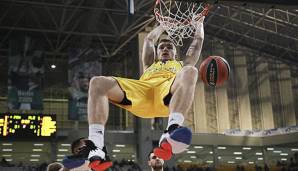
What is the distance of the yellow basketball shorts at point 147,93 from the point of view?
14.8 ft

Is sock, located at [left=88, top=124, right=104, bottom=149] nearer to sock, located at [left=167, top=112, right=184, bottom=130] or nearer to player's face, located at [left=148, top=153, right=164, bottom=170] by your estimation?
sock, located at [left=167, top=112, right=184, bottom=130]

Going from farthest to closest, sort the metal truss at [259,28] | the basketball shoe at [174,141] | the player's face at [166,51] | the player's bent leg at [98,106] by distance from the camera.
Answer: the metal truss at [259,28] → the player's face at [166,51] → the player's bent leg at [98,106] → the basketball shoe at [174,141]

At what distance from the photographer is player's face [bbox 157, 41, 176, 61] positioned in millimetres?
4989

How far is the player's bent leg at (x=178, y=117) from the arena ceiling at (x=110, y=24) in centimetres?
→ 1471

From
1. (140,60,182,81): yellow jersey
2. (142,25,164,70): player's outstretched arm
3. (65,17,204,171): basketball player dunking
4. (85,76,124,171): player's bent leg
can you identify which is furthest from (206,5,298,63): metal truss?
(85,76,124,171): player's bent leg

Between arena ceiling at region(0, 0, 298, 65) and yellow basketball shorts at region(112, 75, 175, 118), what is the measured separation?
47.1ft

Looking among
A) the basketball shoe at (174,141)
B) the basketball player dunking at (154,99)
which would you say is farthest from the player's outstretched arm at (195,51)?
the basketball shoe at (174,141)

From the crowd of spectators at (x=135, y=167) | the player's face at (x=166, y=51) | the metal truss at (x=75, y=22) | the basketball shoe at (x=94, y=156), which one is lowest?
the crowd of spectators at (x=135, y=167)

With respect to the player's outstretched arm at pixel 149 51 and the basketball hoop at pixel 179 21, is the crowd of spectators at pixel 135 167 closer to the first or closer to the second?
the basketball hoop at pixel 179 21

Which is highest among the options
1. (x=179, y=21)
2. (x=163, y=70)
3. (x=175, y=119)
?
(x=179, y=21)

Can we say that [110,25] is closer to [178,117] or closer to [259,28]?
[259,28]

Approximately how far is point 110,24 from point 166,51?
60.3ft

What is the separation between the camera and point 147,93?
4625mm

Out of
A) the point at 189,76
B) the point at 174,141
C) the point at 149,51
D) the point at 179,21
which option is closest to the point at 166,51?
the point at 149,51
